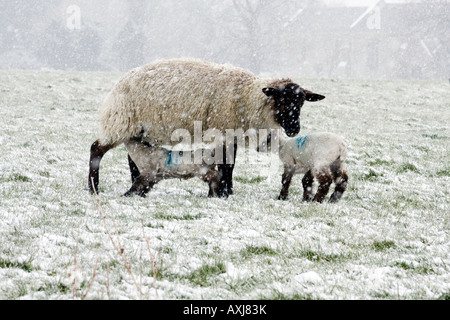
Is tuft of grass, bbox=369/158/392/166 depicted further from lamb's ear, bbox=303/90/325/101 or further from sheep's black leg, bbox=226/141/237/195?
sheep's black leg, bbox=226/141/237/195

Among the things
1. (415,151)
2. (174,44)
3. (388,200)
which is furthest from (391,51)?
(388,200)

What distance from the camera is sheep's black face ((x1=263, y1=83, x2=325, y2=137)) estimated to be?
5.99 meters

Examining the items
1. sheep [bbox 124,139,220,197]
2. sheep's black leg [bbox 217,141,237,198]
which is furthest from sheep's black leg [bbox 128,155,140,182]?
sheep's black leg [bbox 217,141,237,198]

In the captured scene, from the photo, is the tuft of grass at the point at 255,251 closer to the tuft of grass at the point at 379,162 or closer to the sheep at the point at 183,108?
the sheep at the point at 183,108

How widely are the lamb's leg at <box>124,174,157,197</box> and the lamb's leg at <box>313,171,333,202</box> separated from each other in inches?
92.3

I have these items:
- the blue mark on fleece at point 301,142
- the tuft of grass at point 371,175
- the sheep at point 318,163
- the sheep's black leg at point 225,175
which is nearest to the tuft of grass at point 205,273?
the sheep's black leg at point 225,175

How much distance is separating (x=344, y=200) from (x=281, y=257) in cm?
274

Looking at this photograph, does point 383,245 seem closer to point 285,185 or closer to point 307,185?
point 307,185

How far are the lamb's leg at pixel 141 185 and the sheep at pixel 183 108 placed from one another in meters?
0.56

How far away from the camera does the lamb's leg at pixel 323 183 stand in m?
5.88

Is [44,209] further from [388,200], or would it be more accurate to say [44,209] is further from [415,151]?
[415,151]

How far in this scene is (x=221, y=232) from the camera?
4340 millimetres

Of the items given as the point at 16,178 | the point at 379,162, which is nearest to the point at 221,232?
the point at 16,178

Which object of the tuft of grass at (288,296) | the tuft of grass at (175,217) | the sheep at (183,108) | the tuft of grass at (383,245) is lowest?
the tuft of grass at (288,296)
